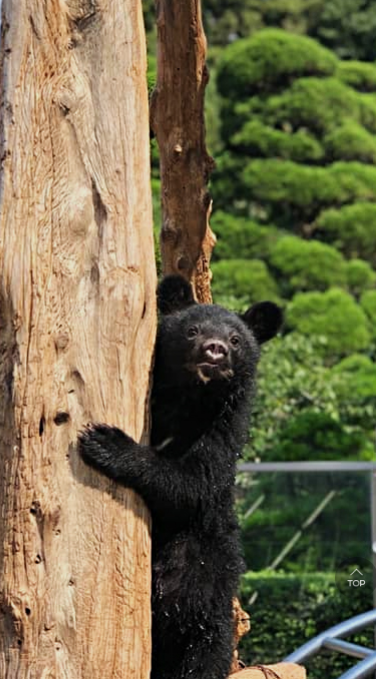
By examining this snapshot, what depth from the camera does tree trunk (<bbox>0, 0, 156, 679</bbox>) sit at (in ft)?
10.2

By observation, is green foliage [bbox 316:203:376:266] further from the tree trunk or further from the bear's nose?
the tree trunk

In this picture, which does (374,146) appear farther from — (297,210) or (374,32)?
(374,32)

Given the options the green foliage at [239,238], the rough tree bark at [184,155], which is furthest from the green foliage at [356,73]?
the rough tree bark at [184,155]

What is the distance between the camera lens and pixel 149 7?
13430 mm

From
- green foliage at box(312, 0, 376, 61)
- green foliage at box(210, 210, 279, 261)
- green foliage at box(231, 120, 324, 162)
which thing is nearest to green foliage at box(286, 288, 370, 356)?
green foliage at box(210, 210, 279, 261)

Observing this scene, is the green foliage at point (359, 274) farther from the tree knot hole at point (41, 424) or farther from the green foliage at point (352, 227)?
the tree knot hole at point (41, 424)

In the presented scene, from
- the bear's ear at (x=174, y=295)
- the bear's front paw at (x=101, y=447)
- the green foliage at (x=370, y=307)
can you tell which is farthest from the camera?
the green foliage at (x=370, y=307)

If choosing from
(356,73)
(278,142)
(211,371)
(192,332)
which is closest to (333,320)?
(278,142)

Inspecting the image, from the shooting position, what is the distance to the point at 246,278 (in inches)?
532

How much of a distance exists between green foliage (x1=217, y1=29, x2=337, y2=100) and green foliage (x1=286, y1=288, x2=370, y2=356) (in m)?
3.00

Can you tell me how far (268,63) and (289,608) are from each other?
829cm

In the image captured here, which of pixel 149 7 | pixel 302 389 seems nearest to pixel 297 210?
pixel 149 7

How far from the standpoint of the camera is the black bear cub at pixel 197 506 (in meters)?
3.76

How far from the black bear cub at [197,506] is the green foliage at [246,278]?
907 centimetres
